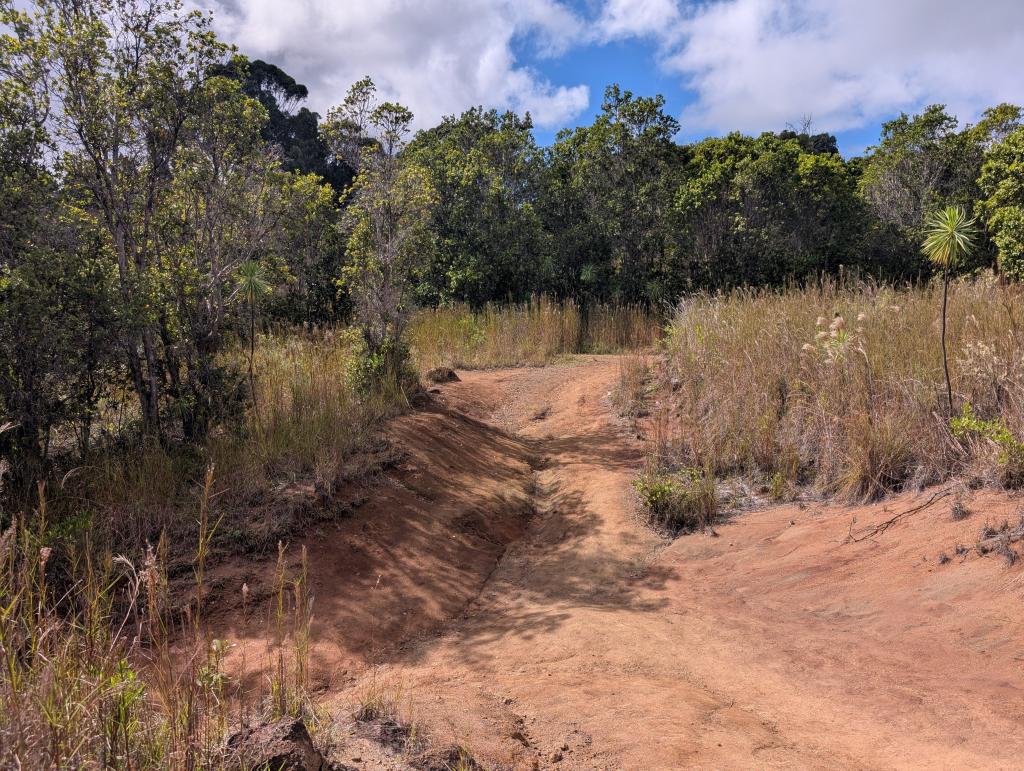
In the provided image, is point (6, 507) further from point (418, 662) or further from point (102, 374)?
point (418, 662)

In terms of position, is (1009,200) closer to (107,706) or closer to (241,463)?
(241,463)

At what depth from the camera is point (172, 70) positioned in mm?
6062

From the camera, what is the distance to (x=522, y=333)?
1416 cm

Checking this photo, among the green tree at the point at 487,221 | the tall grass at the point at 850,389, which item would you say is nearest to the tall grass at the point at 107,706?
the tall grass at the point at 850,389

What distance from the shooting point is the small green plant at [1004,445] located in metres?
4.64

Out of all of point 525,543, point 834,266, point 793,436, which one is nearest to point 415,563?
point 525,543

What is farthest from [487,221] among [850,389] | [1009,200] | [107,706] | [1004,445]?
[107,706]

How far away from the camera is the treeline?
538cm

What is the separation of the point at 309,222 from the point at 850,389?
41.9 feet

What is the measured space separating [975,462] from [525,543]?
3751mm

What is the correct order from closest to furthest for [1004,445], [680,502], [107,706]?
[107,706] → [1004,445] → [680,502]

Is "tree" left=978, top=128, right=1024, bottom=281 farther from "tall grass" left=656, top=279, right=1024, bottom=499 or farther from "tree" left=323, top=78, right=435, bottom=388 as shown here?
"tree" left=323, top=78, right=435, bottom=388

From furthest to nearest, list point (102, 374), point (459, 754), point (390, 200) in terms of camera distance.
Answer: point (390, 200) → point (102, 374) → point (459, 754)

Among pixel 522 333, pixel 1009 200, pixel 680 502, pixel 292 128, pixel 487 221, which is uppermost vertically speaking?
pixel 292 128
